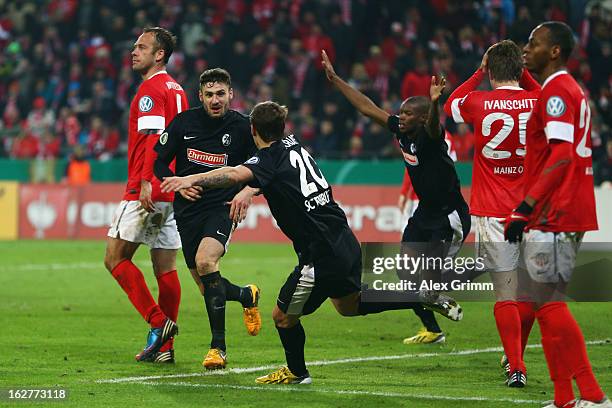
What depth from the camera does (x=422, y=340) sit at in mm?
10328

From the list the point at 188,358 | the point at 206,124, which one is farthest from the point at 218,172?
the point at 188,358

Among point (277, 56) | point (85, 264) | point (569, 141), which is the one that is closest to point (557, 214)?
point (569, 141)

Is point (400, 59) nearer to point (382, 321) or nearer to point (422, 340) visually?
point (382, 321)

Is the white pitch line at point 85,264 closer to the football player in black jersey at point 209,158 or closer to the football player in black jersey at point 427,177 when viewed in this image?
the football player in black jersey at point 427,177

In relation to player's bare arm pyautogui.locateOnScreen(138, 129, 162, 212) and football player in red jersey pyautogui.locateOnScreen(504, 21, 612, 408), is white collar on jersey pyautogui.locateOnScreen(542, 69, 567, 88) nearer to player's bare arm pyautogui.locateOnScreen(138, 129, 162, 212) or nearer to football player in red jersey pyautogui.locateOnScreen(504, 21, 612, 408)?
football player in red jersey pyautogui.locateOnScreen(504, 21, 612, 408)

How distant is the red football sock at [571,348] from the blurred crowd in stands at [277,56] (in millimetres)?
14831

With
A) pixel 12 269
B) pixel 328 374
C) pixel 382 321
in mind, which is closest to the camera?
pixel 328 374

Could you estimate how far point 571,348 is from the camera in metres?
6.53

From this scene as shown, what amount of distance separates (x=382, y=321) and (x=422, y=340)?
1.77m

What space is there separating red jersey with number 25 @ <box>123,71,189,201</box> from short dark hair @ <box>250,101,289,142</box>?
167cm

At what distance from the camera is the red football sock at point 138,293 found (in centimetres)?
918

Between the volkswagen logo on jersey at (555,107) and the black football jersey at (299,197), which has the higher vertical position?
the volkswagen logo on jersey at (555,107)

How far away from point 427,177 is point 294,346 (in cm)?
229

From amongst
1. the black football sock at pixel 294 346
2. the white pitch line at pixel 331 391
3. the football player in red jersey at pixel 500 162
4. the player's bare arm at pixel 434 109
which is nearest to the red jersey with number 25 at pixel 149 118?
the white pitch line at pixel 331 391
